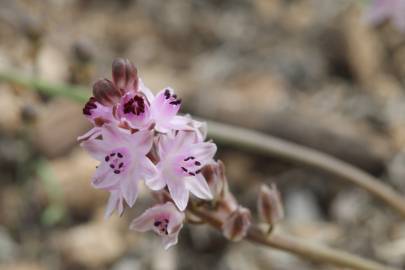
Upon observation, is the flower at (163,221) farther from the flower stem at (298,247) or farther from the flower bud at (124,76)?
the flower bud at (124,76)

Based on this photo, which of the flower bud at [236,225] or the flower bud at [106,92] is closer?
the flower bud at [106,92]

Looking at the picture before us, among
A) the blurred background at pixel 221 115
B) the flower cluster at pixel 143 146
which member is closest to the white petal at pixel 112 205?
the flower cluster at pixel 143 146

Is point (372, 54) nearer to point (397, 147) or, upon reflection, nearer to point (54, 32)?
point (397, 147)

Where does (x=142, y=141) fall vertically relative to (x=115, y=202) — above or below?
above

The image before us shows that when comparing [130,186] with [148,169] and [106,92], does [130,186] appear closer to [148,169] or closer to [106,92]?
[148,169]

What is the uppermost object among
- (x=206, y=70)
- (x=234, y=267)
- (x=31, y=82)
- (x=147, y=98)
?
(x=147, y=98)

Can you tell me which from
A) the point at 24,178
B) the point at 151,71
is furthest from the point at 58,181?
the point at 151,71

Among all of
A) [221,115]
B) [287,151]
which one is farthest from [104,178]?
[221,115]
